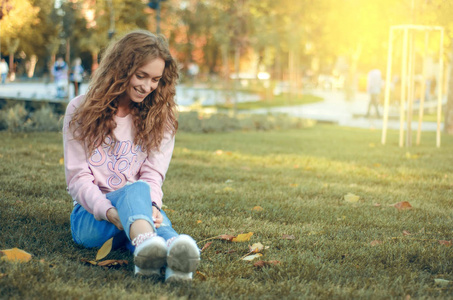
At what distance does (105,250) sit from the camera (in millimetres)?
2902

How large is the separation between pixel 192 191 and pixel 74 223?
1.91 meters

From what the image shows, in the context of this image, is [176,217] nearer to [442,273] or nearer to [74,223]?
[74,223]

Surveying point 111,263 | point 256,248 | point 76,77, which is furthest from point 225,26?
point 111,263

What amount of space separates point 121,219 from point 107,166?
0.59 meters

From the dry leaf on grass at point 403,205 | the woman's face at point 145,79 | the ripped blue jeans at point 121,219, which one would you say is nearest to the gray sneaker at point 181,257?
the ripped blue jeans at point 121,219

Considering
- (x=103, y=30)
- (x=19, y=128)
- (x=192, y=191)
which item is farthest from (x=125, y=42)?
(x=103, y=30)

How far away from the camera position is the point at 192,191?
16.3ft

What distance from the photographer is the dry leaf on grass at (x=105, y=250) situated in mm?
2865

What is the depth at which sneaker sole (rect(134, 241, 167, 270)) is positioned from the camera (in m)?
2.45

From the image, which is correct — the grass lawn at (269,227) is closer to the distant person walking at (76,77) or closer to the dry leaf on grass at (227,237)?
the dry leaf on grass at (227,237)

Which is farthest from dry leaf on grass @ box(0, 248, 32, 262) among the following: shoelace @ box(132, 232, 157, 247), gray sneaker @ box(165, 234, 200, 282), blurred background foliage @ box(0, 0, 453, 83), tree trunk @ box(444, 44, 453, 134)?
tree trunk @ box(444, 44, 453, 134)

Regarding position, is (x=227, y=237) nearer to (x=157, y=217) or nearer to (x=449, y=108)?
(x=157, y=217)

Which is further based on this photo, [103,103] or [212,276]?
[103,103]

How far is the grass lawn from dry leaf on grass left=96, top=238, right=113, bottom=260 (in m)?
0.06
